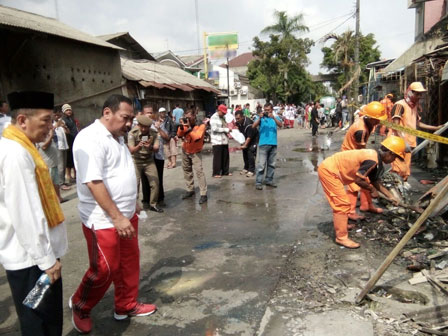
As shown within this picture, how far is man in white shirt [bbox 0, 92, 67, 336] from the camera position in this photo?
6.32 feet

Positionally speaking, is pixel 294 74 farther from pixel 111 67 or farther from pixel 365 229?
pixel 365 229

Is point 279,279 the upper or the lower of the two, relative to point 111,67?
lower

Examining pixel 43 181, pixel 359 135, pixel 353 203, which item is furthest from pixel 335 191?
pixel 43 181

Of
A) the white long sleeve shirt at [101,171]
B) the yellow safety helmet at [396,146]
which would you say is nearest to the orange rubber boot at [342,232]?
the yellow safety helmet at [396,146]

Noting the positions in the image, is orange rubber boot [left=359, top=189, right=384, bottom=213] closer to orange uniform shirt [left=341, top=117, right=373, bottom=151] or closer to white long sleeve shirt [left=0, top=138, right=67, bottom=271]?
orange uniform shirt [left=341, top=117, right=373, bottom=151]

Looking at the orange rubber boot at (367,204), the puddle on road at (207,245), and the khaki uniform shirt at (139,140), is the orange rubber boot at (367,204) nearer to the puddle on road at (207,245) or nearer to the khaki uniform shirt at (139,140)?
the puddle on road at (207,245)

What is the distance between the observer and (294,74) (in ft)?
126

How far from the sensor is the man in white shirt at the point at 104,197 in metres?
2.62

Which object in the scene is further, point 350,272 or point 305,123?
point 305,123

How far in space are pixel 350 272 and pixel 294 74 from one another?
3703cm

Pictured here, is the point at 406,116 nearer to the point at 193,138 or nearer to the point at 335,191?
the point at 335,191

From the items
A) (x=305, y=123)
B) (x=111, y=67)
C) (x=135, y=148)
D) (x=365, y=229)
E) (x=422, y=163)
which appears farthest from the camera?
(x=305, y=123)

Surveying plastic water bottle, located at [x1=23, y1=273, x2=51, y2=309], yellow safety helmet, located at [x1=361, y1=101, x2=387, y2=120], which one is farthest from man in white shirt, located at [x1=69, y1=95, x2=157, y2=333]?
yellow safety helmet, located at [x1=361, y1=101, x2=387, y2=120]

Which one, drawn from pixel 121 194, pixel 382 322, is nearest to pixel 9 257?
pixel 121 194
